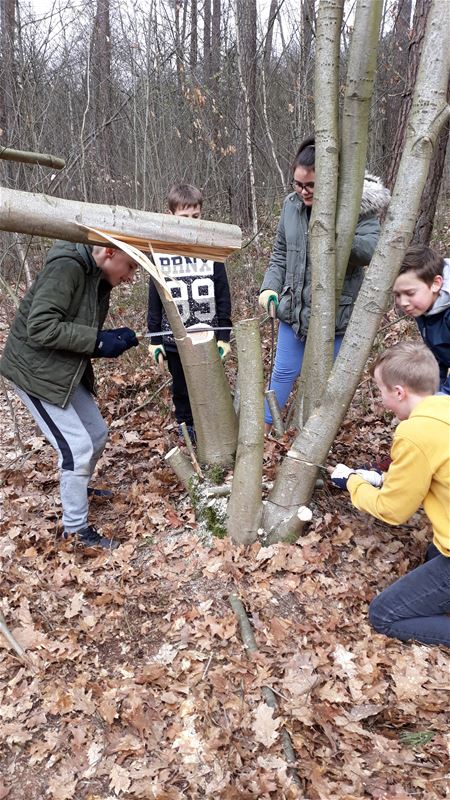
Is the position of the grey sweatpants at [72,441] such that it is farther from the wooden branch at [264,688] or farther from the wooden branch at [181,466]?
the wooden branch at [264,688]

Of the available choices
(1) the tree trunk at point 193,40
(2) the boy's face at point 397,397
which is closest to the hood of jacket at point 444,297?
(2) the boy's face at point 397,397

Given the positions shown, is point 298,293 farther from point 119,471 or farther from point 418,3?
point 418,3

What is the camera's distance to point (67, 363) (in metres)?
2.97

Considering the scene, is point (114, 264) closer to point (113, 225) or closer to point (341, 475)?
point (113, 225)

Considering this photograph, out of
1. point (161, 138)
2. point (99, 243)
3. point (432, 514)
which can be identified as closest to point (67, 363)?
point (99, 243)

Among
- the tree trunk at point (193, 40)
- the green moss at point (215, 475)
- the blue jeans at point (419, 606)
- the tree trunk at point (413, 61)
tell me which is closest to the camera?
the blue jeans at point (419, 606)

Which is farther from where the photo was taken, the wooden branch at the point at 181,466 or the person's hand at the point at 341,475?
the wooden branch at the point at 181,466

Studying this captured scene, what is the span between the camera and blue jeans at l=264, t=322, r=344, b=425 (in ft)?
11.9

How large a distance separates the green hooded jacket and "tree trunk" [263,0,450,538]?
136 cm

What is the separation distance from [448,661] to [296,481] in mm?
1124

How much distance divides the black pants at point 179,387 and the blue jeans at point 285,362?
73 cm

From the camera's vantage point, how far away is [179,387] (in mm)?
4113

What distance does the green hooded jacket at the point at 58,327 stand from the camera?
9.16 feet

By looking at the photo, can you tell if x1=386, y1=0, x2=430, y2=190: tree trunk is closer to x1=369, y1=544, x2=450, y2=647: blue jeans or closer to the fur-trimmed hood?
the fur-trimmed hood
